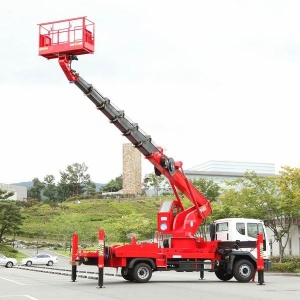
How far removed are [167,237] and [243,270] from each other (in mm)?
3277

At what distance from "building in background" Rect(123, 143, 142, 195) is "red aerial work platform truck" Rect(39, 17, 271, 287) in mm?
89397

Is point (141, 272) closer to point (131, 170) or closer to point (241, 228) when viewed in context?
point (241, 228)

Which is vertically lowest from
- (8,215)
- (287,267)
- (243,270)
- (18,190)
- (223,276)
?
(287,267)

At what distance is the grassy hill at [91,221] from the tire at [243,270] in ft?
116

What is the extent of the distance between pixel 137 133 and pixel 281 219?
20.7 m

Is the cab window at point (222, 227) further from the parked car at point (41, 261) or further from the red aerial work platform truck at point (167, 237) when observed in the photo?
the parked car at point (41, 261)

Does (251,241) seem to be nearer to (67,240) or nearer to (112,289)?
(112,289)

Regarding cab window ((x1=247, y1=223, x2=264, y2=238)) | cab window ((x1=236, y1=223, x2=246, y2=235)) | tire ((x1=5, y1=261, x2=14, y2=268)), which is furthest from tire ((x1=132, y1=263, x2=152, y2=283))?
tire ((x1=5, y1=261, x2=14, y2=268))


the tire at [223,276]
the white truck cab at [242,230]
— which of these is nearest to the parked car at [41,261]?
the tire at [223,276]

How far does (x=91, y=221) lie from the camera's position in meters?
83.4

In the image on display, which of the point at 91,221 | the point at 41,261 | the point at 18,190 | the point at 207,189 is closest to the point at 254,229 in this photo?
the point at 41,261

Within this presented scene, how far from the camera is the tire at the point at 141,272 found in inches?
873

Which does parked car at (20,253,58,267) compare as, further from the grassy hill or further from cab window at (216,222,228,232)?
cab window at (216,222,228,232)

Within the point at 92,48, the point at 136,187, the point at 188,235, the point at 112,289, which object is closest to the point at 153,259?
the point at 188,235
